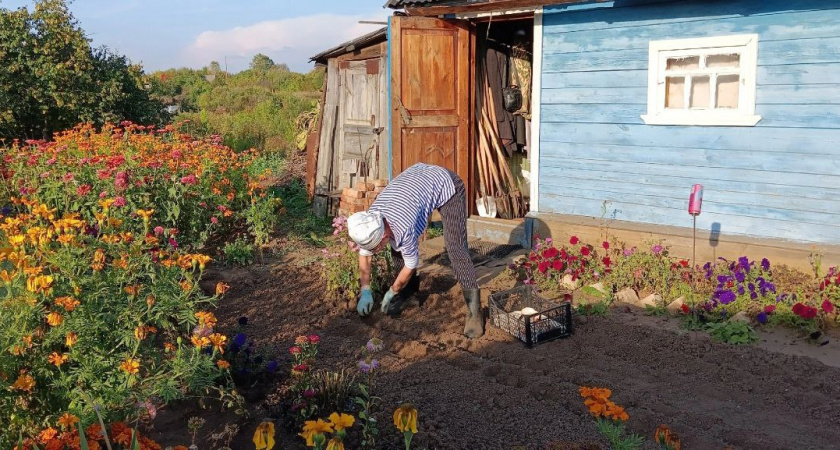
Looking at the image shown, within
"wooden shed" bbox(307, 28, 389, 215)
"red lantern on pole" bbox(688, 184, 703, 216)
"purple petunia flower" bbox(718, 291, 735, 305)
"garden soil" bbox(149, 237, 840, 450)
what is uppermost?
"wooden shed" bbox(307, 28, 389, 215)

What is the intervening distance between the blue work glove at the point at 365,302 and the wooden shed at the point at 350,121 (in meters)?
3.82

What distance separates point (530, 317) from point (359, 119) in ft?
17.5

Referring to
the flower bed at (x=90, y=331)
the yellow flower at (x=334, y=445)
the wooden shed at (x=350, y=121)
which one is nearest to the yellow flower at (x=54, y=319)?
the flower bed at (x=90, y=331)

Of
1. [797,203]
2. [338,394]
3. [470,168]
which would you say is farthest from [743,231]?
[338,394]

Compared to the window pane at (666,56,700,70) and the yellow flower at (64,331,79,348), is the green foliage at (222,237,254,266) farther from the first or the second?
the window pane at (666,56,700,70)

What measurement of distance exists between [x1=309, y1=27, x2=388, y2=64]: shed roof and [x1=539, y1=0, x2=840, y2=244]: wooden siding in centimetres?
219

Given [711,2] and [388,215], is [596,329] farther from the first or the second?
[711,2]

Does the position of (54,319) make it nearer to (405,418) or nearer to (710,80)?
(405,418)

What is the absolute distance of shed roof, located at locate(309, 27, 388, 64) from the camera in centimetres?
884

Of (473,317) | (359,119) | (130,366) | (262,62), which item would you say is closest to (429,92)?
(359,119)

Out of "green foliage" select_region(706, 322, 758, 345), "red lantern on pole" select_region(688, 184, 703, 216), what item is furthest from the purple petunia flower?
"red lantern on pole" select_region(688, 184, 703, 216)

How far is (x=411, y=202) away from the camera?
16.7 feet

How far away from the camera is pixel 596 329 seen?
5.45 meters

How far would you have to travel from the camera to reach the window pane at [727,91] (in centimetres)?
653
